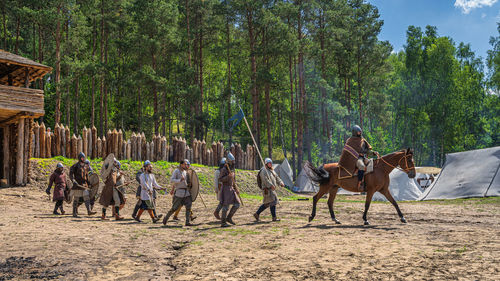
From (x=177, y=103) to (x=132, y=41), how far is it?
5578mm

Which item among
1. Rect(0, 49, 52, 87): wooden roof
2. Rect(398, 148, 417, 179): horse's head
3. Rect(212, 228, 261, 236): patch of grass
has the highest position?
Rect(0, 49, 52, 87): wooden roof

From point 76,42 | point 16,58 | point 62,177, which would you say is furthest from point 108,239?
point 76,42

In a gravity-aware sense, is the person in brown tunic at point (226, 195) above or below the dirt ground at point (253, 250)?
above

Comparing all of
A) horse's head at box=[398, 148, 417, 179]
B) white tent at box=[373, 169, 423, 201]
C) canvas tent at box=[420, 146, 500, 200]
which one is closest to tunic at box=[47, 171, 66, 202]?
horse's head at box=[398, 148, 417, 179]

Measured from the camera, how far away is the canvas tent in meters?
18.4

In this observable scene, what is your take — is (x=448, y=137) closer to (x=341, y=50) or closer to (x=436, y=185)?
(x=341, y=50)

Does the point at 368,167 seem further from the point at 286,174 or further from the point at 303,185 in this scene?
the point at 286,174

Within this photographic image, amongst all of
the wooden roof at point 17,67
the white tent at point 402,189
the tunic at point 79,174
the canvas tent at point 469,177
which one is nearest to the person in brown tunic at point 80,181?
the tunic at point 79,174

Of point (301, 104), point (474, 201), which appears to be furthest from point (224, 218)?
point (301, 104)

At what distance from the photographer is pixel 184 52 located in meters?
35.7

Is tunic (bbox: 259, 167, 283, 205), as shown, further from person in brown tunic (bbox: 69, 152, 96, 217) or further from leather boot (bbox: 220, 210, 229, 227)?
person in brown tunic (bbox: 69, 152, 96, 217)

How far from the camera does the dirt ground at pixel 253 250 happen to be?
5.87 meters

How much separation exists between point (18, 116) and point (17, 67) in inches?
103

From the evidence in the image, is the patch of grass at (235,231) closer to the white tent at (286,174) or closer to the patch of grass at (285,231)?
the patch of grass at (285,231)
